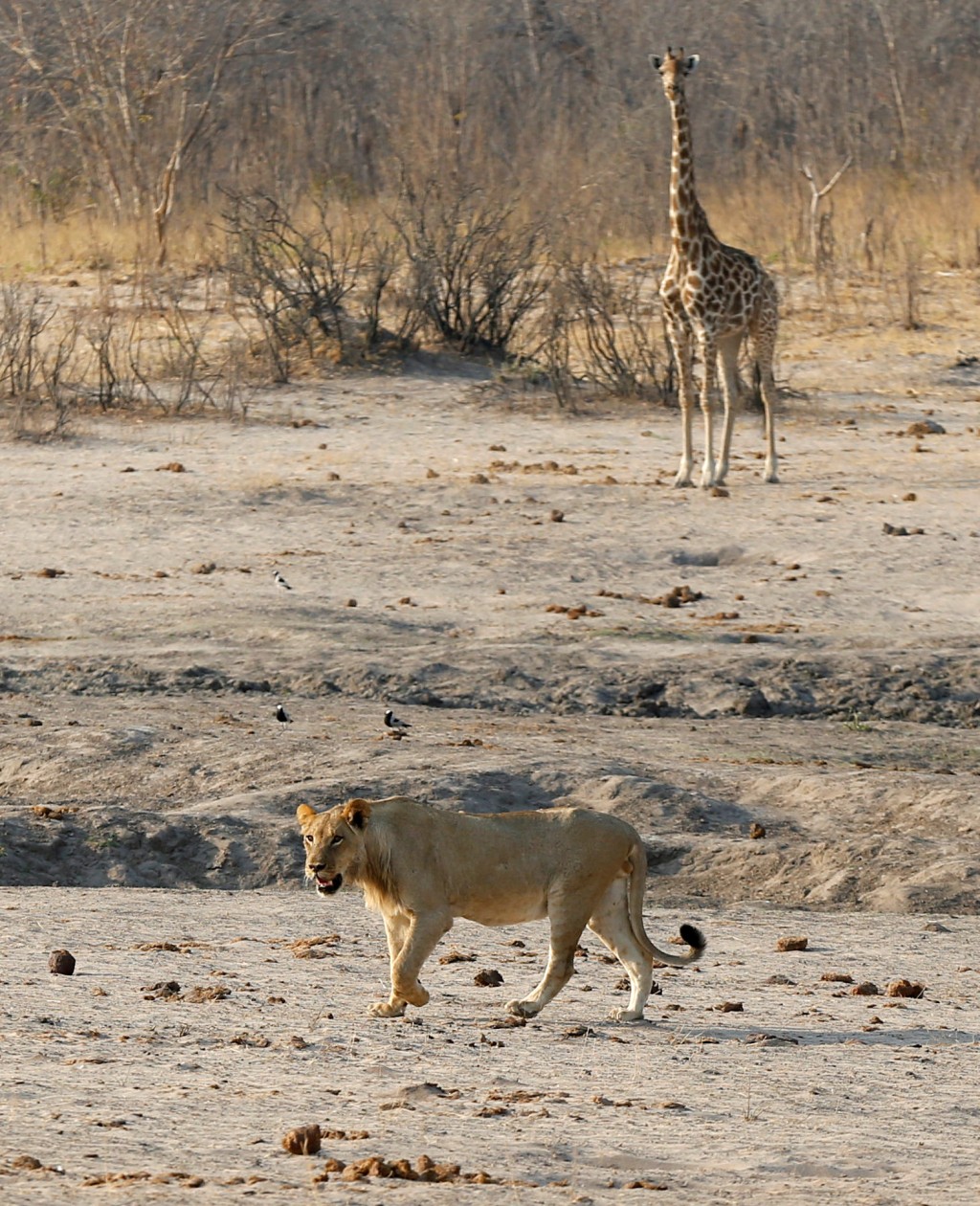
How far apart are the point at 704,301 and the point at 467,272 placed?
4566 millimetres

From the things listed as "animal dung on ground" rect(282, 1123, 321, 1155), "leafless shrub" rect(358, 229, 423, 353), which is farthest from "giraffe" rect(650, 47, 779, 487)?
"animal dung on ground" rect(282, 1123, 321, 1155)

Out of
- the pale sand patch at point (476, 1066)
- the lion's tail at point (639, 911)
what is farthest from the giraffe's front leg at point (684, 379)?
the lion's tail at point (639, 911)

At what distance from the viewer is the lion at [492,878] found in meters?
5.04

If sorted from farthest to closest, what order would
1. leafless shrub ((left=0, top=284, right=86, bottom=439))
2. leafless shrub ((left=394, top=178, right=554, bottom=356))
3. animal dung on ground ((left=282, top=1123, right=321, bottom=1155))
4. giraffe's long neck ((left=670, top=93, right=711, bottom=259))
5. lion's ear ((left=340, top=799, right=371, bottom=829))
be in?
leafless shrub ((left=394, top=178, right=554, bottom=356))
leafless shrub ((left=0, top=284, right=86, bottom=439))
giraffe's long neck ((left=670, top=93, right=711, bottom=259))
lion's ear ((left=340, top=799, right=371, bottom=829))
animal dung on ground ((left=282, top=1123, right=321, bottom=1155))

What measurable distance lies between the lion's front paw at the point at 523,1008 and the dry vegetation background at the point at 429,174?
11176 mm

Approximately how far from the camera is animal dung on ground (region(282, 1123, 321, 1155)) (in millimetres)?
3883

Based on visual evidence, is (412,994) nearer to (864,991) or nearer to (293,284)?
(864,991)

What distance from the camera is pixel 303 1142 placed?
12.7ft

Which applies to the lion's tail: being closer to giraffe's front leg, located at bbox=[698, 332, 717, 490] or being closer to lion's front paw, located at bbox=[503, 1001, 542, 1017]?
lion's front paw, located at bbox=[503, 1001, 542, 1017]

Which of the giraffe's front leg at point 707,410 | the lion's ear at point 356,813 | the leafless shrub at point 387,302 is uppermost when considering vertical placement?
the leafless shrub at point 387,302

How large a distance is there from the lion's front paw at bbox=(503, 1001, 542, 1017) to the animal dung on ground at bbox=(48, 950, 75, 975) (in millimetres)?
1130

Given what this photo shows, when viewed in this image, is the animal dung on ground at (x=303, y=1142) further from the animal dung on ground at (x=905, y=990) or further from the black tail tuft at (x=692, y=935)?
the animal dung on ground at (x=905, y=990)

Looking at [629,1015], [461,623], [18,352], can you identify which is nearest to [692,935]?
[629,1015]

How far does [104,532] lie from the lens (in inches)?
491
